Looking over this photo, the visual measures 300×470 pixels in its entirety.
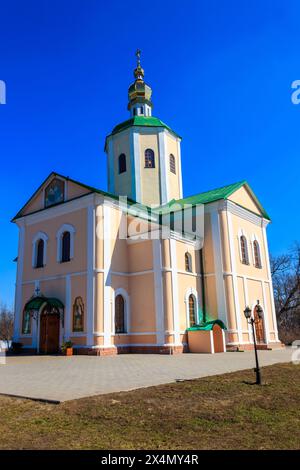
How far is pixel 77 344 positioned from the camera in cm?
1930

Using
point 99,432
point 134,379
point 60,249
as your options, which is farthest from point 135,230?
point 99,432

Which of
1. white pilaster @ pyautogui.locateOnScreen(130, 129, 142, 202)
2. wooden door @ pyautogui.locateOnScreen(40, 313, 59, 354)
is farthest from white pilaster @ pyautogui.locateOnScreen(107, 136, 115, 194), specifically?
wooden door @ pyautogui.locateOnScreen(40, 313, 59, 354)

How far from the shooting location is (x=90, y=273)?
64.4 feet

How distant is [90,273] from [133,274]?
2.50 meters

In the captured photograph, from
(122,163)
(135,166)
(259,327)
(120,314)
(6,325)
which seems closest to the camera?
(120,314)

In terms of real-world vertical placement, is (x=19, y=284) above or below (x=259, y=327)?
above

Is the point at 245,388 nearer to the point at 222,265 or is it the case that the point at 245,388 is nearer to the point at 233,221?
the point at 222,265

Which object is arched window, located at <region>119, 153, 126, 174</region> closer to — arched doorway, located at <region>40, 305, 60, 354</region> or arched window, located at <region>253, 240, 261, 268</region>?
arched window, located at <region>253, 240, 261, 268</region>

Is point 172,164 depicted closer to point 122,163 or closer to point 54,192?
point 122,163

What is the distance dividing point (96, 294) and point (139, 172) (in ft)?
34.0

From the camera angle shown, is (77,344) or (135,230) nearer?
(77,344)

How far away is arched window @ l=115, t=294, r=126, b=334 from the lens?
20.1 metres

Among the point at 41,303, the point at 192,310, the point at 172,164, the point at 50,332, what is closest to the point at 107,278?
the point at 41,303

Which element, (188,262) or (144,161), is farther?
(144,161)
